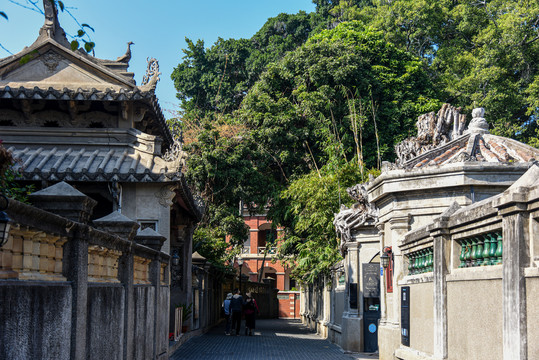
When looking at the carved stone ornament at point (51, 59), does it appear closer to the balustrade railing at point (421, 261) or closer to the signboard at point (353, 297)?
the signboard at point (353, 297)

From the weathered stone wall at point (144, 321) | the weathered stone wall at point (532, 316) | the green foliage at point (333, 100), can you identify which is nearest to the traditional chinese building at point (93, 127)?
the weathered stone wall at point (144, 321)

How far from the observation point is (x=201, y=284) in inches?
994

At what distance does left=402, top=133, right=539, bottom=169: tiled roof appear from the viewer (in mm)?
11281

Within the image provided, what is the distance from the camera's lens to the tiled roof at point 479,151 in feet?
37.0

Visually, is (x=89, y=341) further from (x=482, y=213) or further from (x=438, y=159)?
(x=438, y=159)

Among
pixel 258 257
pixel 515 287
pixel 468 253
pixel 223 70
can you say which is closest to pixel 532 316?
pixel 515 287

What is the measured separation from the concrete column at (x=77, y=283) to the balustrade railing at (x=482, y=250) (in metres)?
4.21

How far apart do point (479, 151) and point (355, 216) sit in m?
6.35

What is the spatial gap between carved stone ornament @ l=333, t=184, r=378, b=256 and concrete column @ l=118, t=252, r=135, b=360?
666 cm

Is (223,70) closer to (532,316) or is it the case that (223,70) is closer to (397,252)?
(397,252)

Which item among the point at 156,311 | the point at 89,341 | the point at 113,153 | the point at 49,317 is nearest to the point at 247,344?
the point at 113,153

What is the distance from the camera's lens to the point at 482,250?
6.52 metres

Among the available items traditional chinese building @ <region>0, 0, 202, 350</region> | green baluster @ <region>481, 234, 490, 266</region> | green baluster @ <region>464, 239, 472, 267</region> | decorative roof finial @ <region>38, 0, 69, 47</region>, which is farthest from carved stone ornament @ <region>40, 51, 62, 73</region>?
green baluster @ <region>481, 234, 490, 266</region>

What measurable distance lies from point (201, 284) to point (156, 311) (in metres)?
12.7
